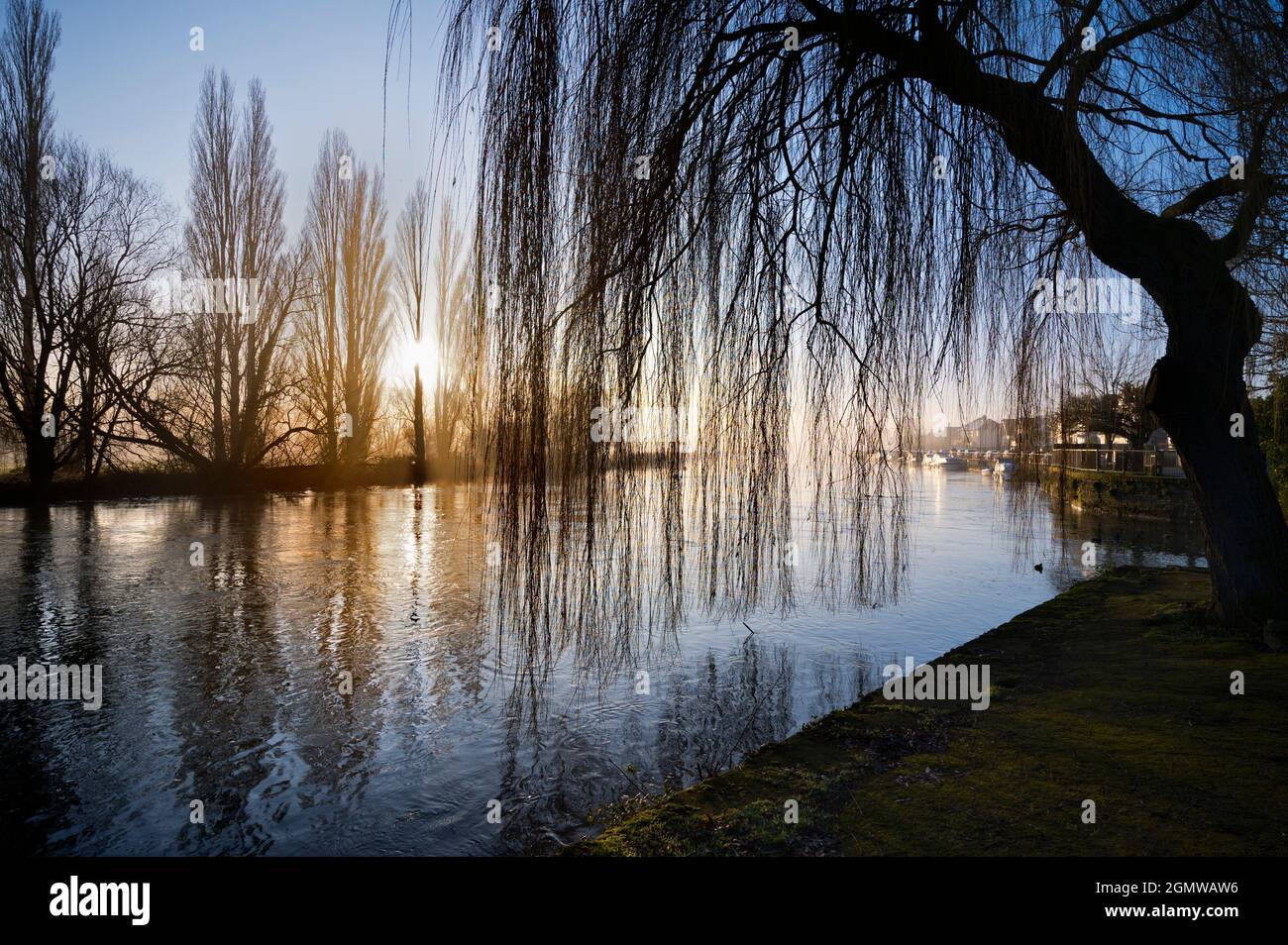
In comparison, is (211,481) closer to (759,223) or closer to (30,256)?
(30,256)

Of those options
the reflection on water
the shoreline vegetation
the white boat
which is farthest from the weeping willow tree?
the white boat

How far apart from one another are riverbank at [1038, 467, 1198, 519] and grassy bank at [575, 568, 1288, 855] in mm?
12994

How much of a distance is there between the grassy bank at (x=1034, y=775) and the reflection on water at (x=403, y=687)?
570 millimetres

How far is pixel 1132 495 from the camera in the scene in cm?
1844

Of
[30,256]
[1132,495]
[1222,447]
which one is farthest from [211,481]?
[1132,495]

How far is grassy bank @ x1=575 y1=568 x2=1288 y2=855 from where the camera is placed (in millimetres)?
2270

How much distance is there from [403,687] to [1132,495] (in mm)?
20157

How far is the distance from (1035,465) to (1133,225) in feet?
5.73

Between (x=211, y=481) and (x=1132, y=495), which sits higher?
(x=211, y=481)

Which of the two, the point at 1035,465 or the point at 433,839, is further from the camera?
the point at 1035,465

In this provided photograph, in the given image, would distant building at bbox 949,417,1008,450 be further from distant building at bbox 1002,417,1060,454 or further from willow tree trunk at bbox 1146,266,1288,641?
willow tree trunk at bbox 1146,266,1288,641

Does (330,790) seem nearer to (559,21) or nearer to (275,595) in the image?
(559,21)
